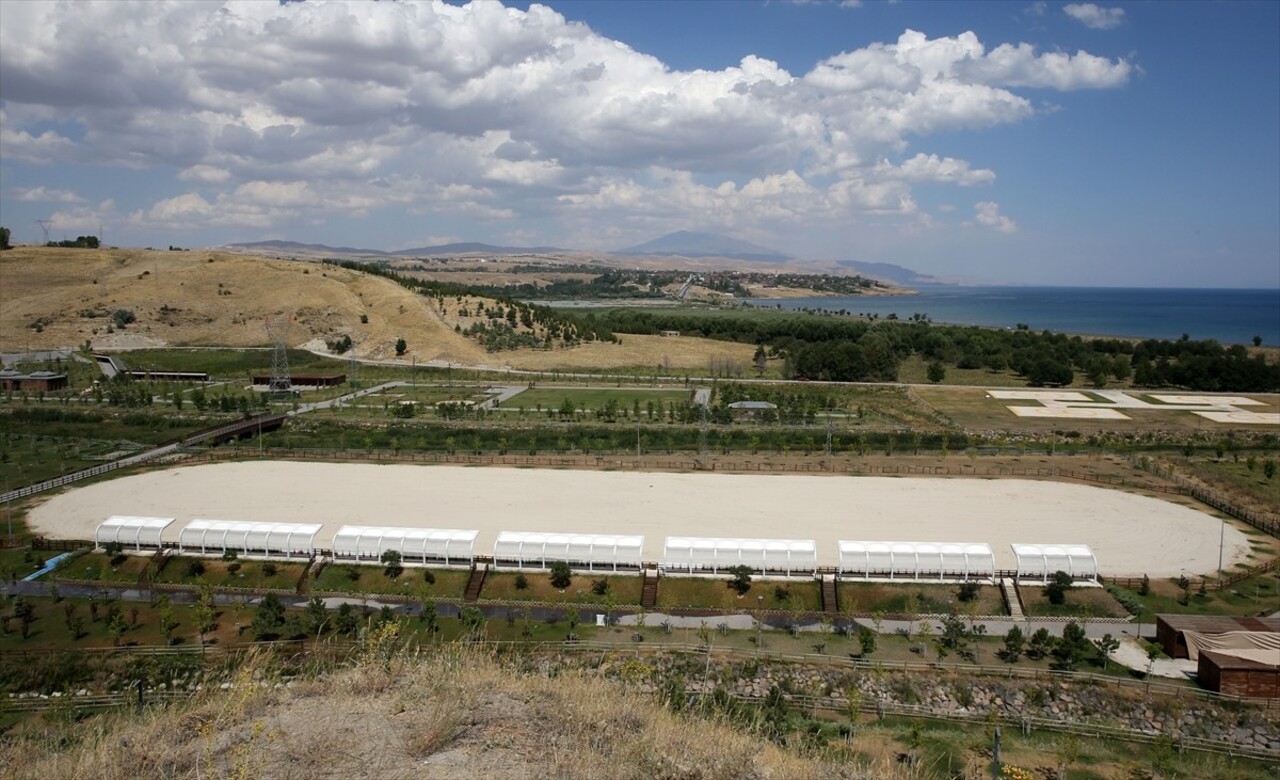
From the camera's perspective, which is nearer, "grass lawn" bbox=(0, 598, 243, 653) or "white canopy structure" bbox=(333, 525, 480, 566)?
"grass lawn" bbox=(0, 598, 243, 653)

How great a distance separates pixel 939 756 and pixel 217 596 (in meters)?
21.2

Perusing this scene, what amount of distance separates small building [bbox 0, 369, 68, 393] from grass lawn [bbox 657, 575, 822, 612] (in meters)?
56.2

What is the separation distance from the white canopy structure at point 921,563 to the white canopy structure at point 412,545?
12251mm

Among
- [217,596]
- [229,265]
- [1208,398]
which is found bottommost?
[217,596]

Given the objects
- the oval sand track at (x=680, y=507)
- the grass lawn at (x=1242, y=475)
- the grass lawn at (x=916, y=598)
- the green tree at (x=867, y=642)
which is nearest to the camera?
the green tree at (x=867, y=642)

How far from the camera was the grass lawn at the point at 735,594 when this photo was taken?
2400 centimetres

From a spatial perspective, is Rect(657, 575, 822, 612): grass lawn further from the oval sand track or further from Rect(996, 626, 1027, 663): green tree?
Rect(996, 626, 1027, 663): green tree

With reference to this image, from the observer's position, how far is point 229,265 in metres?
93.8

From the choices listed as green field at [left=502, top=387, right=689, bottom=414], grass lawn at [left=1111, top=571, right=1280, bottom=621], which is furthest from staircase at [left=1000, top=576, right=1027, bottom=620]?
green field at [left=502, top=387, right=689, bottom=414]

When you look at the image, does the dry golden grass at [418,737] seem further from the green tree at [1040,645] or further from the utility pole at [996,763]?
the green tree at [1040,645]

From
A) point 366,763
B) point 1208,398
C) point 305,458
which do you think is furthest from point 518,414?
point 1208,398

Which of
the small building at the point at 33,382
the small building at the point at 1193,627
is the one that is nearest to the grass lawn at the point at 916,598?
the small building at the point at 1193,627

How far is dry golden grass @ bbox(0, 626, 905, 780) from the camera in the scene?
8602 millimetres

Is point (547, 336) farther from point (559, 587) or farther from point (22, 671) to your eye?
point (22, 671)
